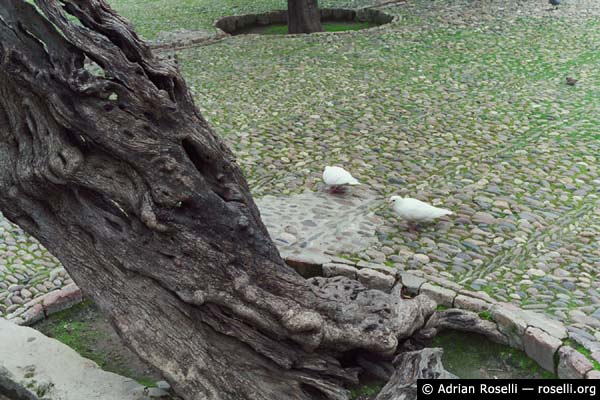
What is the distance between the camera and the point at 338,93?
38.9 ft

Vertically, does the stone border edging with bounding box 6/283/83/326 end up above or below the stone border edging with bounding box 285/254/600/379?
above

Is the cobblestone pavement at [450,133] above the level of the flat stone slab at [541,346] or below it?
below

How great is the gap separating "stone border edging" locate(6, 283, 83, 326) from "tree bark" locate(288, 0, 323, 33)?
10990 mm

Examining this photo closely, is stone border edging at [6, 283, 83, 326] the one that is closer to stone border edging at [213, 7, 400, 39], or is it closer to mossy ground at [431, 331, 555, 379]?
mossy ground at [431, 331, 555, 379]

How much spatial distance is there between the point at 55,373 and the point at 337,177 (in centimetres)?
394

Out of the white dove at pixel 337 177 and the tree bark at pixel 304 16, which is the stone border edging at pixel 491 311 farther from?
the tree bark at pixel 304 16

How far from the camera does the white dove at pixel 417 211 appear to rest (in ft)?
23.9

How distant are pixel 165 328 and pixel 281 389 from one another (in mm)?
885

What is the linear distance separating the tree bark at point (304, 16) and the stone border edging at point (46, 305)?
11.0m

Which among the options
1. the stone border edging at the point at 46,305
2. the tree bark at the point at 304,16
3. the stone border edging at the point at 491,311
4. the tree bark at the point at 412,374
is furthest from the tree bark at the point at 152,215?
the tree bark at the point at 304,16

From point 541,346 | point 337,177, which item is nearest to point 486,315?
point 541,346

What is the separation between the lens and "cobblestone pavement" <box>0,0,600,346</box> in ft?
22.6

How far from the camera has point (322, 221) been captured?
7.77 meters

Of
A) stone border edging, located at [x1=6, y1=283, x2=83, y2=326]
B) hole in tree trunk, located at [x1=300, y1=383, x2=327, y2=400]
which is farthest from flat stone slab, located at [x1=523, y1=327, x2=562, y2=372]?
stone border edging, located at [x1=6, y1=283, x2=83, y2=326]
